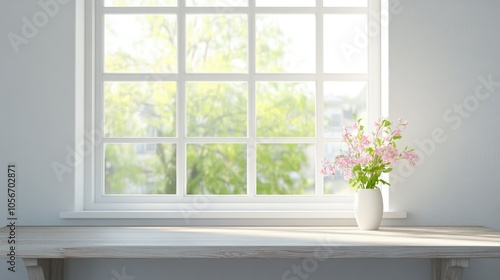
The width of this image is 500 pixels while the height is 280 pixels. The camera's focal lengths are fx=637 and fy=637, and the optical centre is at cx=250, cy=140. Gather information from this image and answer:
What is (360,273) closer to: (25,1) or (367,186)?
(367,186)

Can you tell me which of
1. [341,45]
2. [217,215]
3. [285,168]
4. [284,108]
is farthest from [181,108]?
[285,168]

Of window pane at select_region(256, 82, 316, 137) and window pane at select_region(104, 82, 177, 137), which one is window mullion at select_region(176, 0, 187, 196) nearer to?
window pane at select_region(104, 82, 177, 137)

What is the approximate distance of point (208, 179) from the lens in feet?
21.0

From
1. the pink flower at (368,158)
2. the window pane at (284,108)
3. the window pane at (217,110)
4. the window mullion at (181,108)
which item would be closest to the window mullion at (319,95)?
the pink flower at (368,158)

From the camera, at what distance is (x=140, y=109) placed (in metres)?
5.80

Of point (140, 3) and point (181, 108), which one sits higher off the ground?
point (140, 3)

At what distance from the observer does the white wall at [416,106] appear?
320cm

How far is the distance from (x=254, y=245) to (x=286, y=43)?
323cm

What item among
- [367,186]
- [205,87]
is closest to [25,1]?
[367,186]

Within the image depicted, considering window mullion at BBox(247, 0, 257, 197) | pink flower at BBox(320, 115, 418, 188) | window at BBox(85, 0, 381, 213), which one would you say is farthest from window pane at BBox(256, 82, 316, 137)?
pink flower at BBox(320, 115, 418, 188)

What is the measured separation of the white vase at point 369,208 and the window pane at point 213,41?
8.74 feet

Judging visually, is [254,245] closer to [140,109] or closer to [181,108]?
[181,108]

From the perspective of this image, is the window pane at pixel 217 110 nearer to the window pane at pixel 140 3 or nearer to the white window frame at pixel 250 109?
the window pane at pixel 140 3

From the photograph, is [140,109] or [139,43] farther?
[140,109]
